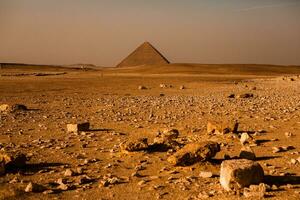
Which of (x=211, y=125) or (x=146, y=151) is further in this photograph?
(x=211, y=125)

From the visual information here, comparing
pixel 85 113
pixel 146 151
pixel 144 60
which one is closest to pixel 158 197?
pixel 146 151

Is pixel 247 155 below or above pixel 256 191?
above

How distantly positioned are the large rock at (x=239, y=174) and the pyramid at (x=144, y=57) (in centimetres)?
15664

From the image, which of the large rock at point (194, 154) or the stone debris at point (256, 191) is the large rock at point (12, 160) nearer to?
the large rock at point (194, 154)

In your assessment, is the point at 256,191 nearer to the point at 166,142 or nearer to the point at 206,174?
the point at 206,174

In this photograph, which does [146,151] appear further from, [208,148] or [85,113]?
[85,113]

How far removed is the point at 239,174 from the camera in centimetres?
590

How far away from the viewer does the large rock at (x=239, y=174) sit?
19.4 feet

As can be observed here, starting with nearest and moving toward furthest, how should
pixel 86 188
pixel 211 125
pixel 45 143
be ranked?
pixel 86 188 → pixel 45 143 → pixel 211 125

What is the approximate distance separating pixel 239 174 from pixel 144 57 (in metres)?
163

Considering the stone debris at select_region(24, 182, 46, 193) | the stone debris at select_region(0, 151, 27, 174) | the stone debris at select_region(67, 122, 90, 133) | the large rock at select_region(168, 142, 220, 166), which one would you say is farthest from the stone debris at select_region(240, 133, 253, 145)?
the stone debris at select_region(24, 182, 46, 193)

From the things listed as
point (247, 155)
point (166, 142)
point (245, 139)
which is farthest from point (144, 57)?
point (247, 155)

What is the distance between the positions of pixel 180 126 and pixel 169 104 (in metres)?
5.64

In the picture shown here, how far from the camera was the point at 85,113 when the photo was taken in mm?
15211
